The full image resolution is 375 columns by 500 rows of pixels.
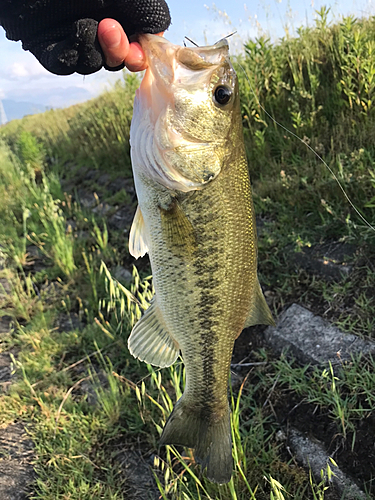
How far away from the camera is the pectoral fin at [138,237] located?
1544 mm

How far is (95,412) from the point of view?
2.45 m

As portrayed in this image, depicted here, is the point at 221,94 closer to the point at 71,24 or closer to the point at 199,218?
the point at 199,218

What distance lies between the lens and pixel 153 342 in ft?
5.27

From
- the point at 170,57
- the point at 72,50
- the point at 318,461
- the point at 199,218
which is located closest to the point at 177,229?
the point at 199,218

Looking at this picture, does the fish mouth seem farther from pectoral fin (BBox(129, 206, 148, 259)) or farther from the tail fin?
the tail fin

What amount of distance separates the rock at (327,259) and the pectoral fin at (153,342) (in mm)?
1722

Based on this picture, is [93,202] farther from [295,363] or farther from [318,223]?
[295,363]

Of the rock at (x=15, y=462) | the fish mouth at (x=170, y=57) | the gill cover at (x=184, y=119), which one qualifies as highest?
the fish mouth at (x=170, y=57)

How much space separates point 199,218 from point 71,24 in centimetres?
89

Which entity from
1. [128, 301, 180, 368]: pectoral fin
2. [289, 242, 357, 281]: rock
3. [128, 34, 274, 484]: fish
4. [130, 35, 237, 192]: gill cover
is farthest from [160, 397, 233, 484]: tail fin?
[289, 242, 357, 281]: rock

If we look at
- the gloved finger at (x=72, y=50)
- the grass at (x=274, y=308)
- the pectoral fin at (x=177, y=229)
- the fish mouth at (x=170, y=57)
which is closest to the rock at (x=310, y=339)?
the grass at (x=274, y=308)

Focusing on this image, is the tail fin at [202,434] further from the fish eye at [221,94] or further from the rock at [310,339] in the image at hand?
the fish eye at [221,94]

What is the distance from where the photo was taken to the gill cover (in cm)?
132

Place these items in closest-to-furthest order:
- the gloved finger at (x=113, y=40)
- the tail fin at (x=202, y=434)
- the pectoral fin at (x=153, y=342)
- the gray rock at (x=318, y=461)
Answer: the gloved finger at (x=113, y=40) < the tail fin at (x=202, y=434) < the pectoral fin at (x=153, y=342) < the gray rock at (x=318, y=461)
